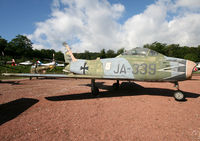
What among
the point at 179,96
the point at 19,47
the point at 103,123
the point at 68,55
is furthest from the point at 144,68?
the point at 19,47

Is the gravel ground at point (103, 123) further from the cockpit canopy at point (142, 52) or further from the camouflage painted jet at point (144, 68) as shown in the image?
the cockpit canopy at point (142, 52)

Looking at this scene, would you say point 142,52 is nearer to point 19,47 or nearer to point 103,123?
point 103,123

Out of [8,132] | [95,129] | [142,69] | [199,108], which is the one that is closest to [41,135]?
[8,132]

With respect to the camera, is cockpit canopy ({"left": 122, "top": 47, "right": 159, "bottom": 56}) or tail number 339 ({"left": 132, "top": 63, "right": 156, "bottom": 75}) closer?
tail number 339 ({"left": 132, "top": 63, "right": 156, "bottom": 75})

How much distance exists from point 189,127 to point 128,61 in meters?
4.08

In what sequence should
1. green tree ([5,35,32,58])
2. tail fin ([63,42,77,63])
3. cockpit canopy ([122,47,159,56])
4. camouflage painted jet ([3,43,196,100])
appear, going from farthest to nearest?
green tree ([5,35,32,58]) < tail fin ([63,42,77,63]) < cockpit canopy ([122,47,159,56]) < camouflage painted jet ([3,43,196,100])

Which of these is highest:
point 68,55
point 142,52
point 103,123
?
point 68,55

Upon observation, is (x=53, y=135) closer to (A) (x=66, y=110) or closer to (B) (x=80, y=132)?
(B) (x=80, y=132)

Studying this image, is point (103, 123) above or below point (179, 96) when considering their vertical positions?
below

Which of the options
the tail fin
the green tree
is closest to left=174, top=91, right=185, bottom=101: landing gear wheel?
the tail fin

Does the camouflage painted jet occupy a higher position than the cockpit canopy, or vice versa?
the cockpit canopy

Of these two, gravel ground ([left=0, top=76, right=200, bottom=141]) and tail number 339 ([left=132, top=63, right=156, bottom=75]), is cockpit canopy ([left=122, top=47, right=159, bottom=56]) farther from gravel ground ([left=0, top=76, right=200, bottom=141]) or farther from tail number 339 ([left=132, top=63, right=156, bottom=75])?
gravel ground ([left=0, top=76, right=200, bottom=141])

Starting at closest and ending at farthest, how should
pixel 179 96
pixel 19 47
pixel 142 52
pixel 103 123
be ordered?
1. pixel 103 123
2. pixel 179 96
3. pixel 142 52
4. pixel 19 47

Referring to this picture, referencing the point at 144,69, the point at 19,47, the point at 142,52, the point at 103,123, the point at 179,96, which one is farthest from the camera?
the point at 19,47
